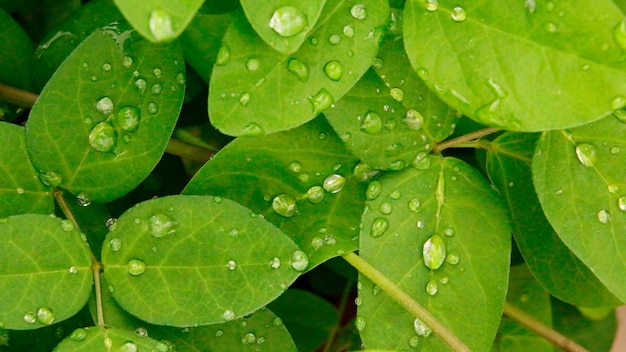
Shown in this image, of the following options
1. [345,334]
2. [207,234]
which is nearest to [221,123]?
[207,234]

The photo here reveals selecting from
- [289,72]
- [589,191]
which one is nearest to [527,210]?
[589,191]

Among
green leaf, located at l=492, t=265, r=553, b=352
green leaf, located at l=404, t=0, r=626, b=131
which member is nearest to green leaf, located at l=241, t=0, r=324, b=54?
green leaf, located at l=404, t=0, r=626, b=131

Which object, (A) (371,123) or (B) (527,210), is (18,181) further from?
(B) (527,210)

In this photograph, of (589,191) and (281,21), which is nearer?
(281,21)

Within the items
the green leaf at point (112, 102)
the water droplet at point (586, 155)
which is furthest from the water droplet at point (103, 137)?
the water droplet at point (586, 155)

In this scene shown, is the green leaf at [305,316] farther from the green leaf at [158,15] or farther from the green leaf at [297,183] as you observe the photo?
the green leaf at [158,15]
